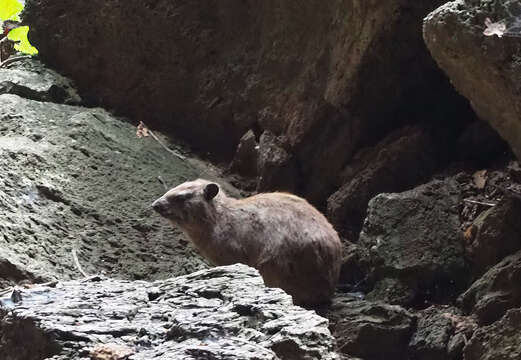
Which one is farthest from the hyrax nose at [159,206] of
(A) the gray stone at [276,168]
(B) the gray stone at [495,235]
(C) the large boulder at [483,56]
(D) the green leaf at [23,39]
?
(D) the green leaf at [23,39]

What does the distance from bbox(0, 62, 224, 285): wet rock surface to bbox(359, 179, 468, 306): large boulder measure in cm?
168

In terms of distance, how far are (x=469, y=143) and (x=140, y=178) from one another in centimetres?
312

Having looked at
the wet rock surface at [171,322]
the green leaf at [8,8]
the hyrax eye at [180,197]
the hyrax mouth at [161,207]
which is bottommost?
the hyrax mouth at [161,207]

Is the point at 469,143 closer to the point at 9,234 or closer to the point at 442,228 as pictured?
the point at 442,228

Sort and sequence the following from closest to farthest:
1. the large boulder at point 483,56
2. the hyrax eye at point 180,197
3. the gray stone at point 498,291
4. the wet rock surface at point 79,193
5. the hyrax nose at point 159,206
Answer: the large boulder at point 483,56 < the gray stone at point 498,291 < the wet rock surface at point 79,193 < the hyrax nose at point 159,206 < the hyrax eye at point 180,197

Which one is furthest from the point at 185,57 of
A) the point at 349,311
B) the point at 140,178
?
the point at 349,311

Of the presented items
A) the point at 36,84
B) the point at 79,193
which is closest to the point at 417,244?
the point at 79,193

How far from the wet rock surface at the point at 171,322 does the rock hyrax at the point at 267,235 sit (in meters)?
2.58

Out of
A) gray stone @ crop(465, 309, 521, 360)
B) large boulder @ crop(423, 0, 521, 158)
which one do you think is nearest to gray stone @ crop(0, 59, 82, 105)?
large boulder @ crop(423, 0, 521, 158)

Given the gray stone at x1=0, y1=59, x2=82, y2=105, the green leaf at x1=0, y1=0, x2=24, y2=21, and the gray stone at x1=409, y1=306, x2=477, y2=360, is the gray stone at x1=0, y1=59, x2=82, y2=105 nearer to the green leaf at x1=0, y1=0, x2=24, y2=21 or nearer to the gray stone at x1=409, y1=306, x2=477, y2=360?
the green leaf at x1=0, y1=0, x2=24, y2=21

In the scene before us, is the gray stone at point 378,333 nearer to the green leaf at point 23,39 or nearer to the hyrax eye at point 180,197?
the hyrax eye at point 180,197

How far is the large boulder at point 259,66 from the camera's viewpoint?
722cm

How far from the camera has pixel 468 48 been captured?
5102 mm

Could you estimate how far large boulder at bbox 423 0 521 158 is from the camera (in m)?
4.91
